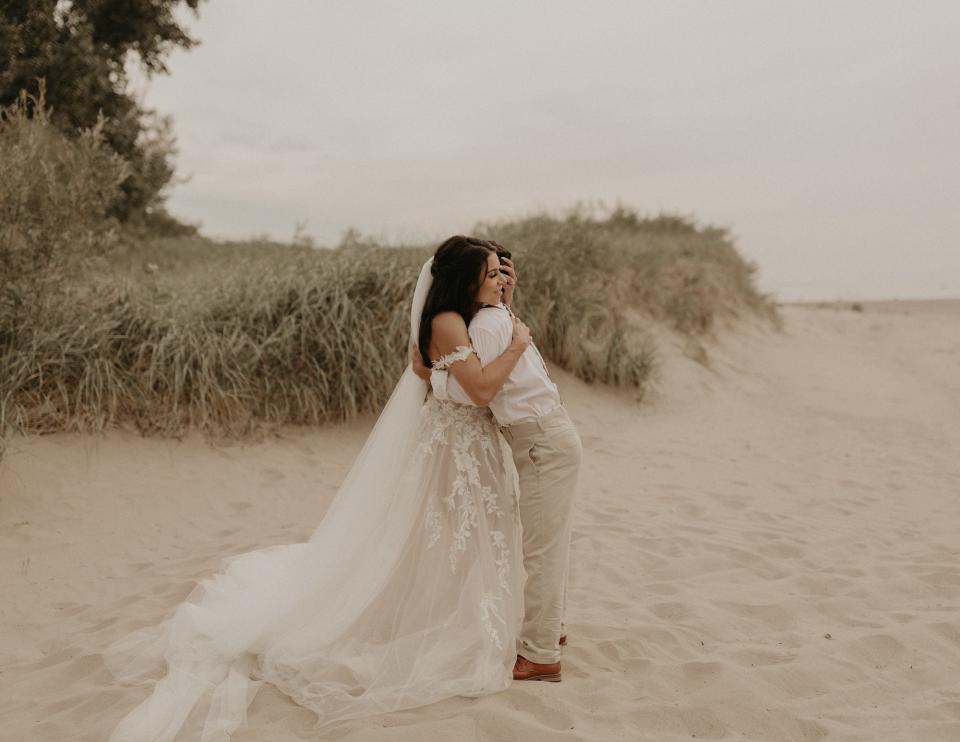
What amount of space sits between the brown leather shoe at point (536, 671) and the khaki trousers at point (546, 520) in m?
0.03

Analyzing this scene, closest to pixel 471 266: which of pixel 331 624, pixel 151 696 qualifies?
pixel 331 624

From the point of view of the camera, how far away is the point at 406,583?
3.28 meters

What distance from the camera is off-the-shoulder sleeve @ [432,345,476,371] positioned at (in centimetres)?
305

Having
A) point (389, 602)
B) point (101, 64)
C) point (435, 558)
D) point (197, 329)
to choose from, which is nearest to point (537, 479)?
point (435, 558)

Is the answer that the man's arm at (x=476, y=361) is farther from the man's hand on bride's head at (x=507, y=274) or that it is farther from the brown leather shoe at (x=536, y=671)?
the brown leather shoe at (x=536, y=671)

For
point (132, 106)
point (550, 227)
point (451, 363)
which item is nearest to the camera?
point (451, 363)

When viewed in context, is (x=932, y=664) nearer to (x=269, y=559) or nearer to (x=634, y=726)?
(x=634, y=726)

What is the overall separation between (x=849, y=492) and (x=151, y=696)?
542cm

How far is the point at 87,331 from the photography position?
6152mm

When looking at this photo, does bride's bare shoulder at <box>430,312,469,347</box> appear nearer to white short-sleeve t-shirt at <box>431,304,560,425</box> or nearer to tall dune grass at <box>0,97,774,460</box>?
white short-sleeve t-shirt at <box>431,304,560,425</box>

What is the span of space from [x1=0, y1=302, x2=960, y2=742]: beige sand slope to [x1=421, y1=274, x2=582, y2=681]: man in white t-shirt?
0.64 ft

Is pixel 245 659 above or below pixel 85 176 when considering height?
below

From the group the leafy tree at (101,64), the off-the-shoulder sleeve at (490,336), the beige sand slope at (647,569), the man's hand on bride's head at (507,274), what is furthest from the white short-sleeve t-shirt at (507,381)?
the leafy tree at (101,64)

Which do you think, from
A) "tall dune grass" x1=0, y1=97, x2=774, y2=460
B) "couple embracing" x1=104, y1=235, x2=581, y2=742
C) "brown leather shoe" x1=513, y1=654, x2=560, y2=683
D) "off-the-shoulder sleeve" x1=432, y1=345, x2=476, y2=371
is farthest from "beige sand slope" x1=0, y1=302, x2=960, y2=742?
"off-the-shoulder sleeve" x1=432, y1=345, x2=476, y2=371
